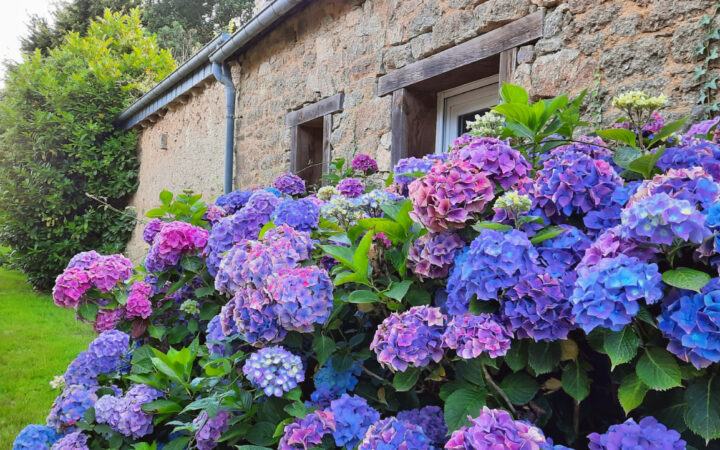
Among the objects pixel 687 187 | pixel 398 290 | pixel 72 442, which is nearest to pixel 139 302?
pixel 72 442

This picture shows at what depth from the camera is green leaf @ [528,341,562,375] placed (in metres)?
1.09

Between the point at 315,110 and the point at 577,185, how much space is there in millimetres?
3743

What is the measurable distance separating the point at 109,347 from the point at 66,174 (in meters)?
8.91

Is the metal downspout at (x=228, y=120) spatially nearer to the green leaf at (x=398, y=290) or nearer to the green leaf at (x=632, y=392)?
the green leaf at (x=398, y=290)

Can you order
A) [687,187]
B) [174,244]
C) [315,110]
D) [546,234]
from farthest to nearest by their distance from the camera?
1. [315,110]
2. [174,244]
3. [546,234]
4. [687,187]

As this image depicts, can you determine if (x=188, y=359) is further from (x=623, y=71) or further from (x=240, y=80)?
(x=240, y=80)

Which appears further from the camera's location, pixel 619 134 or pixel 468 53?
pixel 468 53

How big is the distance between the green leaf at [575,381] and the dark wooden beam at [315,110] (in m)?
3.54

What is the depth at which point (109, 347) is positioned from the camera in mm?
2074

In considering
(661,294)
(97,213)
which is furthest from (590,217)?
(97,213)

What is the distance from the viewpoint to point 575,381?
3.58 feet

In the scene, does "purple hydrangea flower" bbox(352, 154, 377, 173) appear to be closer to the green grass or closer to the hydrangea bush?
the hydrangea bush

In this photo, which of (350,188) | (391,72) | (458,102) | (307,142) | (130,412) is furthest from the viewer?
(307,142)

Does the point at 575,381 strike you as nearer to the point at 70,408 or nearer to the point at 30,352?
the point at 70,408
